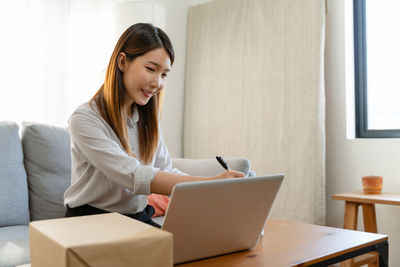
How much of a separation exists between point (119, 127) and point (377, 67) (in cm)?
186

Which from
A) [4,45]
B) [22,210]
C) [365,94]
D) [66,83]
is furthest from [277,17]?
[22,210]

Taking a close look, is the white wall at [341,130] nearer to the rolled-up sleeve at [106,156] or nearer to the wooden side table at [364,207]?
the wooden side table at [364,207]

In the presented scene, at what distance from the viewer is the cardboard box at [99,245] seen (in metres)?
0.55

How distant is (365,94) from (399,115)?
22cm

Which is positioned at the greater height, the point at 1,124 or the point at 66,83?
the point at 66,83

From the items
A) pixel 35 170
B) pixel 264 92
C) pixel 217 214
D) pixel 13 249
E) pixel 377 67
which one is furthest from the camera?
pixel 264 92

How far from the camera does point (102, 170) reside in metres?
1.05

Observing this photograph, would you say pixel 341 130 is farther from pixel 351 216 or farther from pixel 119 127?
pixel 119 127

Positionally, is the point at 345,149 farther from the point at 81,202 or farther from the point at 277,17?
the point at 81,202

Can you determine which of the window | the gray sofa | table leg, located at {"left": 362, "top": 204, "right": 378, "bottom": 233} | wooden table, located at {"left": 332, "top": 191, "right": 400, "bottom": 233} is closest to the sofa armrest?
the gray sofa

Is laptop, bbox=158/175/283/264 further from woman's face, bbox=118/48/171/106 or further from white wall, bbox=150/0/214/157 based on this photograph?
white wall, bbox=150/0/214/157

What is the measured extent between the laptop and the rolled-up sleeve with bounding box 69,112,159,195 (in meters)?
0.24

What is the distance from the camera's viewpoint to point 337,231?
1.04m

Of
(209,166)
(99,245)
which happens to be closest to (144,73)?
(99,245)
